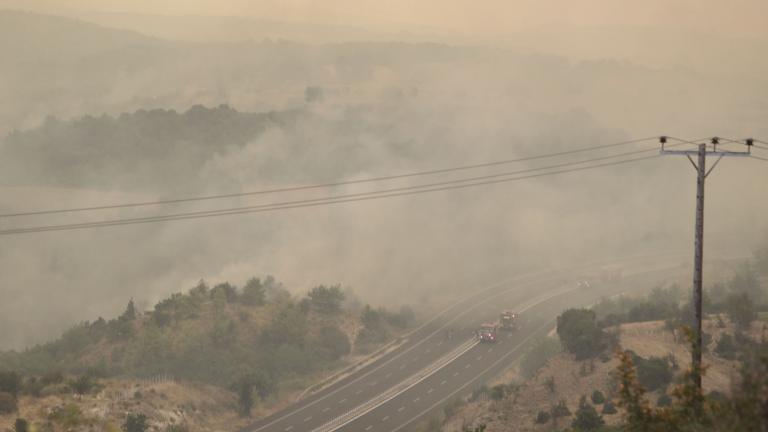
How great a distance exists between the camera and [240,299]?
4213 inches

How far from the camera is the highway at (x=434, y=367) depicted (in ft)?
252

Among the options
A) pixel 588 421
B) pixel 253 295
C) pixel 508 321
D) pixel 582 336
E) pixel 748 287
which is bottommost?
pixel 588 421

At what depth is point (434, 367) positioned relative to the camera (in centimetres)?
9344

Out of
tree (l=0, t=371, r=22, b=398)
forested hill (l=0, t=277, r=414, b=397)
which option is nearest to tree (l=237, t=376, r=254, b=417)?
forested hill (l=0, t=277, r=414, b=397)

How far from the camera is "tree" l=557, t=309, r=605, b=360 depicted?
67562 mm

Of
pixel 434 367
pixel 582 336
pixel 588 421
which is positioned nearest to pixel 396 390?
pixel 434 367

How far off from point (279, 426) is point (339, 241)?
303 ft

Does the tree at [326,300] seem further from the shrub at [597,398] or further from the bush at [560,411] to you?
the shrub at [597,398]

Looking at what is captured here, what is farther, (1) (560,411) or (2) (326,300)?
(2) (326,300)

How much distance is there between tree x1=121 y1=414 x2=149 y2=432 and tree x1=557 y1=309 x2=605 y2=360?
36436 millimetres

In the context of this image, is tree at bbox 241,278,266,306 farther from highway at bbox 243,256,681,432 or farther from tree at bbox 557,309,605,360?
tree at bbox 557,309,605,360

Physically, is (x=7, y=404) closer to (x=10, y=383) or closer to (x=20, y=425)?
(x=10, y=383)

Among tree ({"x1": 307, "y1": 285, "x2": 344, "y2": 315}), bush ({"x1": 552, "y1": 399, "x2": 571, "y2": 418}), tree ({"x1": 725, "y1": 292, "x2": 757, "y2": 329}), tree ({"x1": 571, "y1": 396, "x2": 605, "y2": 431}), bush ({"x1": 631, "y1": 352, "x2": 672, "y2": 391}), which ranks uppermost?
tree ({"x1": 725, "y1": 292, "x2": 757, "y2": 329})

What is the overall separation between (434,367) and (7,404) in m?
48.5
